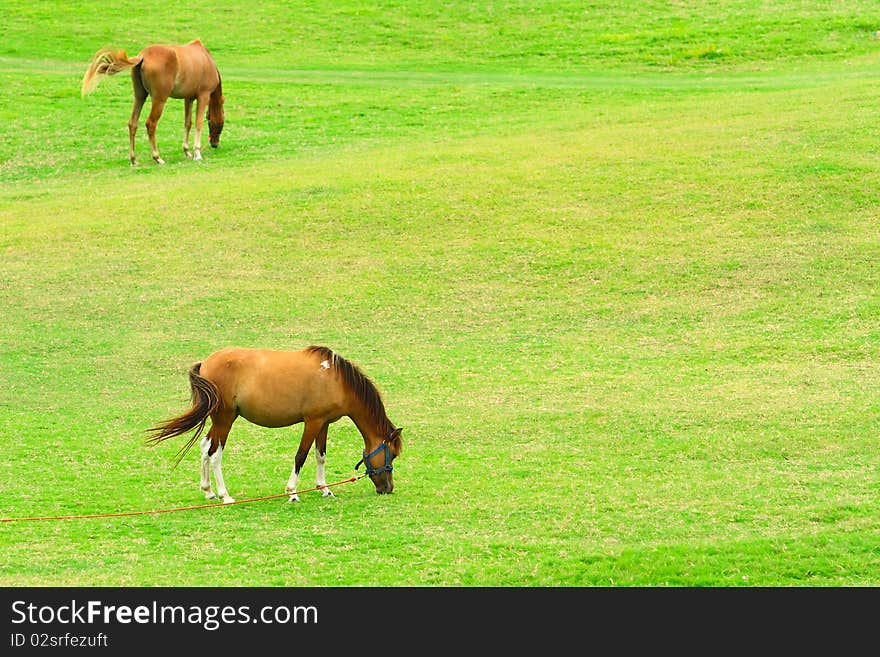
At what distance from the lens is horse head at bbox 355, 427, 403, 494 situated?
38.7ft

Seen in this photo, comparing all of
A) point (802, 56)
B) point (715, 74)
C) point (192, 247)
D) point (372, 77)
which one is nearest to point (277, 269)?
point (192, 247)

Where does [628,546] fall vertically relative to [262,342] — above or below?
above

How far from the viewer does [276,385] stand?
37.8ft

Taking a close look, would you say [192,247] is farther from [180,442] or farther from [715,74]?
[715,74]

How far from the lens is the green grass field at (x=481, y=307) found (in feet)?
35.5

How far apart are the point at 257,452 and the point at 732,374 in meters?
6.63

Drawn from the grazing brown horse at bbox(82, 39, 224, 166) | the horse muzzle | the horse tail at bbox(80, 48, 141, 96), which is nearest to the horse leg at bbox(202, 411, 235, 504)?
the horse muzzle

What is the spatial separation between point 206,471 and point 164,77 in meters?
17.7

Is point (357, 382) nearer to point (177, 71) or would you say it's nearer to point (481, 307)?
point (481, 307)

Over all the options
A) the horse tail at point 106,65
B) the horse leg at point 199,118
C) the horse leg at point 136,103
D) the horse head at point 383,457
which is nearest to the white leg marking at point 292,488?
the horse head at point 383,457

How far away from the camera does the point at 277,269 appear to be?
2141cm

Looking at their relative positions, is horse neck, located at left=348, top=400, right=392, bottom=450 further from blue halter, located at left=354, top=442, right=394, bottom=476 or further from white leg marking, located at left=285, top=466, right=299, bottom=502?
white leg marking, located at left=285, top=466, right=299, bottom=502

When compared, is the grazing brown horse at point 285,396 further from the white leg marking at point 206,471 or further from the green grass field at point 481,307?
the green grass field at point 481,307

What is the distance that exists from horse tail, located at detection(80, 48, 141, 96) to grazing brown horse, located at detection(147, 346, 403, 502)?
56.6ft
